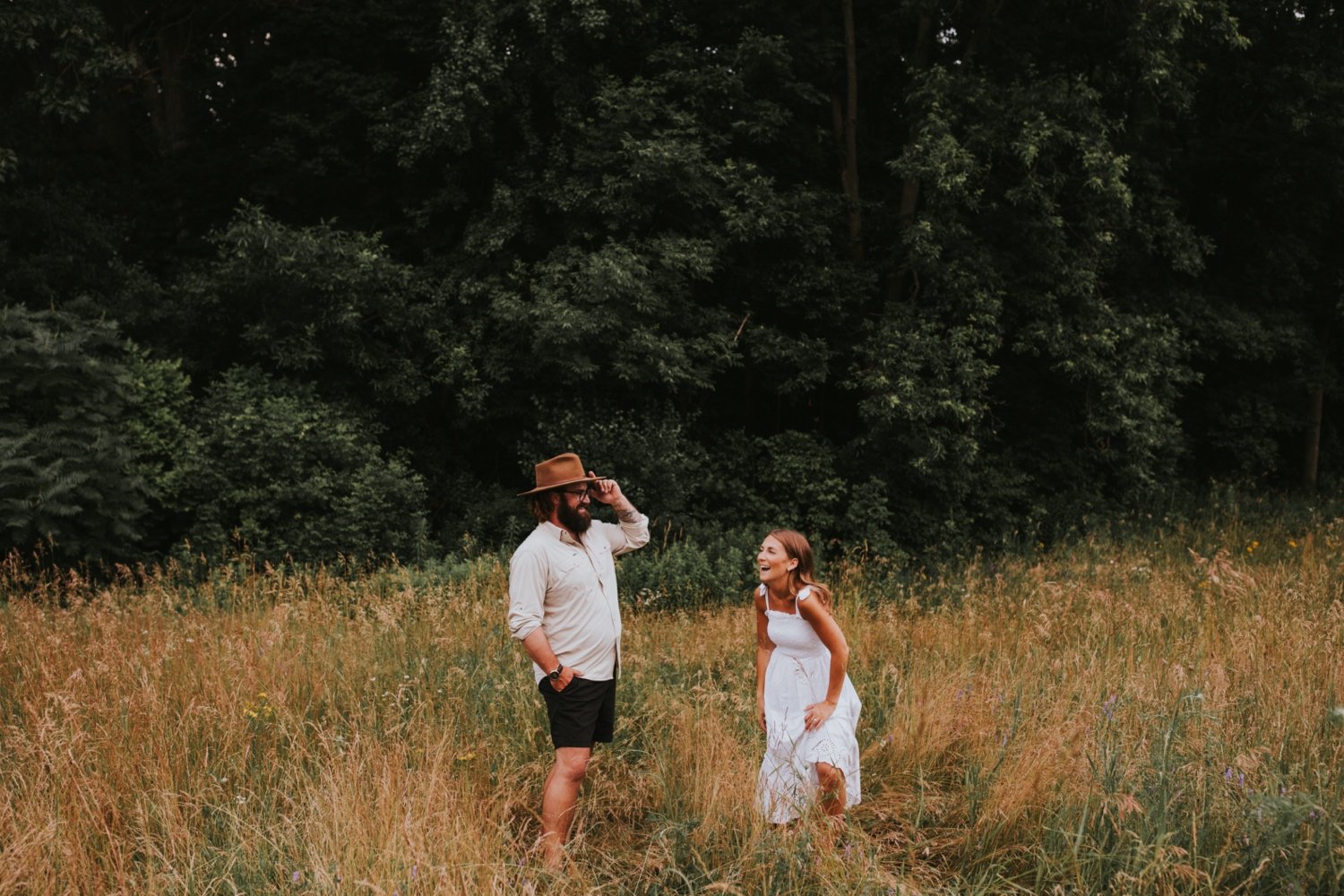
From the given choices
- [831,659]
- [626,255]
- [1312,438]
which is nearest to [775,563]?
[831,659]

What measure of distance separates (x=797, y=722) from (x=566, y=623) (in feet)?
3.41

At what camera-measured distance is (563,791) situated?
3885 mm

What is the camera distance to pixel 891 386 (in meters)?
13.1

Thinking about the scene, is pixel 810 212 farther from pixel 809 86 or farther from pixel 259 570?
pixel 259 570

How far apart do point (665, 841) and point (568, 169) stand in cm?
1172

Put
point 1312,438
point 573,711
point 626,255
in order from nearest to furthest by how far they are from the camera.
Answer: point 573,711
point 626,255
point 1312,438

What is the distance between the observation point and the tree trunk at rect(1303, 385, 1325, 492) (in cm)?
1969

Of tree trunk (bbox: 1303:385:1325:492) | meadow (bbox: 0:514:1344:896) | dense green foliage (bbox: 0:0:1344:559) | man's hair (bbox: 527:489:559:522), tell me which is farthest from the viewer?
tree trunk (bbox: 1303:385:1325:492)

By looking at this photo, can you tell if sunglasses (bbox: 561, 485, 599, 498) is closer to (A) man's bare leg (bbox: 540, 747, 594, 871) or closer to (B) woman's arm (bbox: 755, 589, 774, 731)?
(B) woman's arm (bbox: 755, 589, 774, 731)

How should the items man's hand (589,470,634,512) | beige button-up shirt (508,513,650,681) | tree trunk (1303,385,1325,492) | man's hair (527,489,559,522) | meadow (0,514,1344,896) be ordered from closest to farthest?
meadow (0,514,1344,896) < beige button-up shirt (508,513,650,681) < man's hair (527,489,559,522) < man's hand (589,470,634,512) < tree trunk (1303,385,1325,492)

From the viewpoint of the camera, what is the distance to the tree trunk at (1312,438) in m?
19.7

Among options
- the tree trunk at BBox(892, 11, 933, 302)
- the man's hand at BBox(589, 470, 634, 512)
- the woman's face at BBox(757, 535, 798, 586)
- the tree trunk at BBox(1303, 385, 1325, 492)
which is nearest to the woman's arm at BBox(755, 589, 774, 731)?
the woman's face at BBox(757, 535, 798, 586)

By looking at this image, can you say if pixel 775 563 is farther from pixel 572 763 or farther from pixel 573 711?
pixel 572 763

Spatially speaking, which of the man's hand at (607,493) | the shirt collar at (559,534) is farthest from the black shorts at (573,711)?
the man's hand at (607,493)
